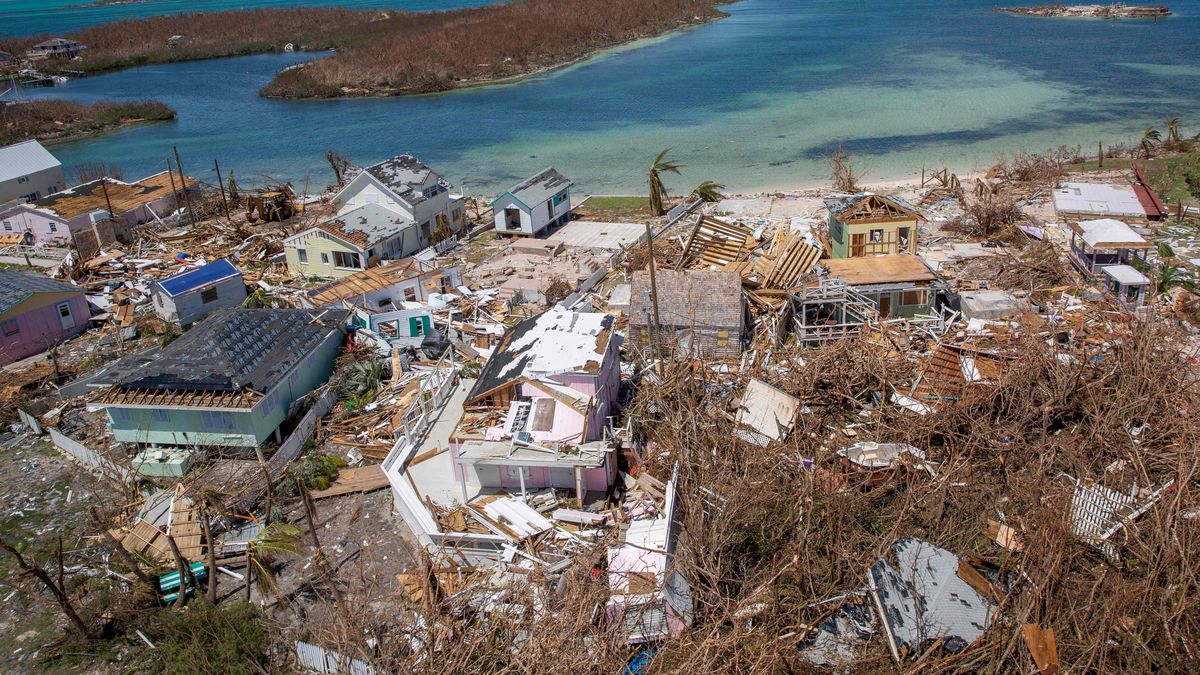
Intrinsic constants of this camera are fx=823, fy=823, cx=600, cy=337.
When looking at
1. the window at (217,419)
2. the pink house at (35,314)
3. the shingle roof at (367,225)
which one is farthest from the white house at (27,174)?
the window at (217,419)

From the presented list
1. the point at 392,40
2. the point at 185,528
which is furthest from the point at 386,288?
the point at 392,40

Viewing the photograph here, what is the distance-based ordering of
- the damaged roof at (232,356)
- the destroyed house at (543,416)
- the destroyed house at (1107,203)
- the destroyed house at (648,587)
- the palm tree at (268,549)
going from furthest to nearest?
the destroyed house at (1107,203), the damaged roof at (232,356), the destroyed house at (543,416), the palm tree at (268,549), the destroyed house at (648,587)

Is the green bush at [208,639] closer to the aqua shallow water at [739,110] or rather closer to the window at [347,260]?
the window at [347,260]

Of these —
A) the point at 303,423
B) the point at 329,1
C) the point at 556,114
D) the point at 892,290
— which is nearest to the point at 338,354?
the point at 303,423

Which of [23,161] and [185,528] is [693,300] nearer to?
[185,528]

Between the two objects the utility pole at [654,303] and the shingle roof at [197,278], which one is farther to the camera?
the shingle roof at [197,278]

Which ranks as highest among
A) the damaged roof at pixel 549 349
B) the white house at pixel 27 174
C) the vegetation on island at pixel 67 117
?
the vegetation on island at pixel 67 117

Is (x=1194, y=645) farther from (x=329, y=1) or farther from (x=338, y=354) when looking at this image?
(x=329, y=1)
